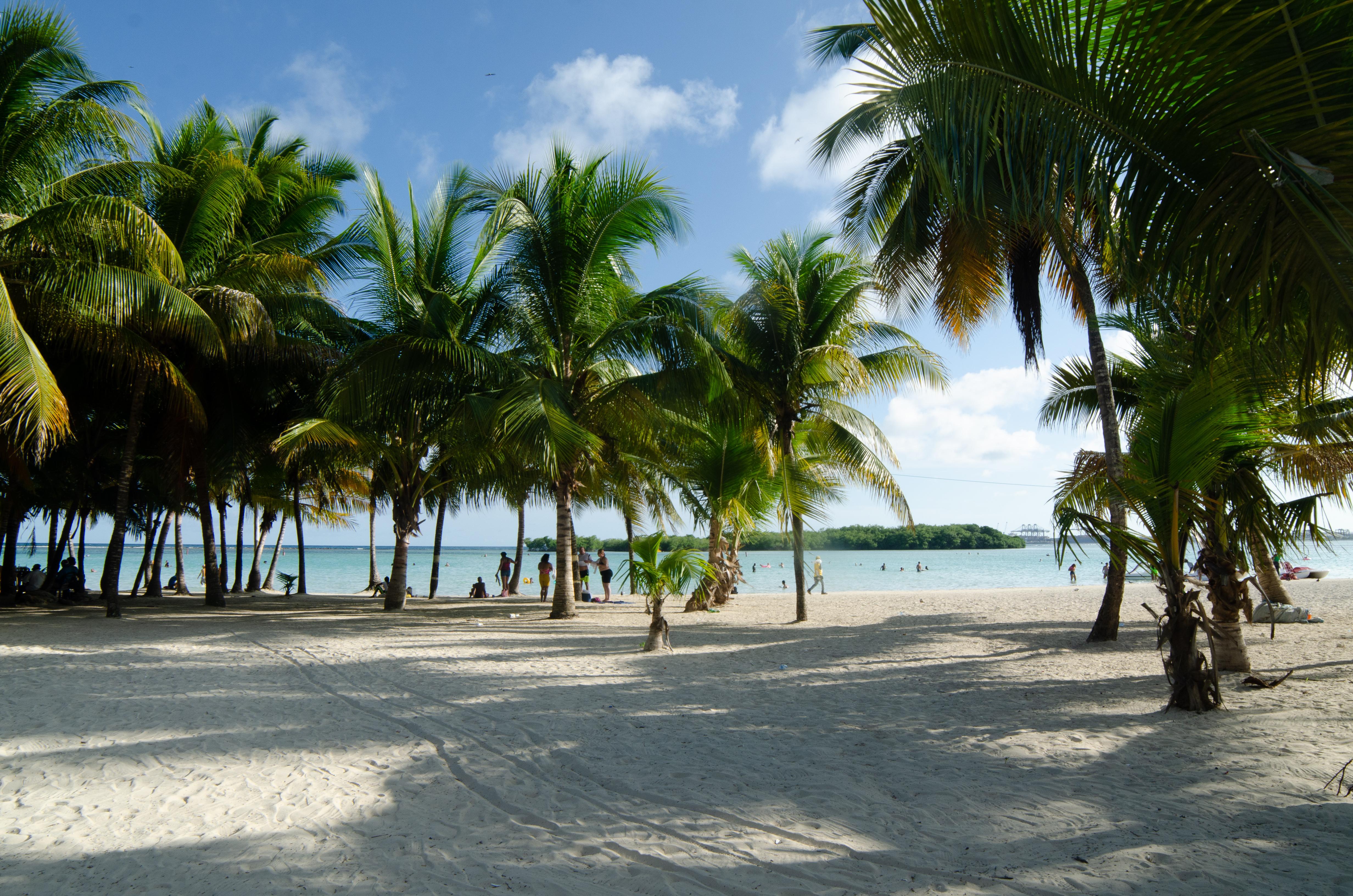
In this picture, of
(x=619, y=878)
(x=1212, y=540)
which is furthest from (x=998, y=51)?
(x=1212, y=540)

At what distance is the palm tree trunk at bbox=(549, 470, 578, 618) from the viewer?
13.6 metres

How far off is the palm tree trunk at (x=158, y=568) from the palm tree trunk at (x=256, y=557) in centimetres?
243

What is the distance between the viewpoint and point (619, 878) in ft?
9.73

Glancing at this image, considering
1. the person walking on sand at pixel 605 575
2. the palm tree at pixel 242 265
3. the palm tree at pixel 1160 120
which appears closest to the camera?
the palm tree at pixel 1160 120

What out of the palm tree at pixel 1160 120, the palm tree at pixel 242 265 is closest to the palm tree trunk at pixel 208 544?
the palm tree at pixel 242 265

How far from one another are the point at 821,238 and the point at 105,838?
13.7 m

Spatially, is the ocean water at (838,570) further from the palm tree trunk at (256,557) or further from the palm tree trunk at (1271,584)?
the palm tree trunk at (256,557)

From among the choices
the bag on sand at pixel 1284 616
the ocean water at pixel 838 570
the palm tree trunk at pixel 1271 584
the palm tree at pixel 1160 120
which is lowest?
the ocean water at pixel 838 570

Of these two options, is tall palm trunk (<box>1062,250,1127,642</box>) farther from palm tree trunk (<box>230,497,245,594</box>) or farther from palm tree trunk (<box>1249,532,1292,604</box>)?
palm tree trunk (<box>230,497,245,594</box>)

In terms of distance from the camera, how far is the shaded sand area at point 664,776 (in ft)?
9.87

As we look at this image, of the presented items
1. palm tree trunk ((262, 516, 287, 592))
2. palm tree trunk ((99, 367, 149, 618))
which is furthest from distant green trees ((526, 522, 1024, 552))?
palm tree trunk ((99, 367, 149, 618))

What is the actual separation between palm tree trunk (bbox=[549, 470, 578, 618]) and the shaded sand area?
4.86 meters

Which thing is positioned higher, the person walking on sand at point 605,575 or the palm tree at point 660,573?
the palm tree at point 660,573

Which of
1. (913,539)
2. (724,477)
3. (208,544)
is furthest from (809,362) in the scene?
(913,539)
